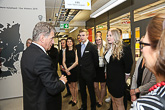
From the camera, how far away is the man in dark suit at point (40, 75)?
4.37 feet

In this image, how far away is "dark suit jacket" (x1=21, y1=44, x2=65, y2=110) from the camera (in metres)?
1.33

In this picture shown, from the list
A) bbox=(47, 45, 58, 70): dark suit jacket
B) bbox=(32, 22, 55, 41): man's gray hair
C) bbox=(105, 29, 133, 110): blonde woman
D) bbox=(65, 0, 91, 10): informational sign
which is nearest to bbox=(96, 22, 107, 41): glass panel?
bbox=(65, 0, 91, 10): informational sign

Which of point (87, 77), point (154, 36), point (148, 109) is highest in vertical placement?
point (154, 36)

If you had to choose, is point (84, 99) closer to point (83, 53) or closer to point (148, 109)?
point (83, 53)

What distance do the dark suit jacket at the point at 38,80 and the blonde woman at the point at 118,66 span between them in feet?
3.33

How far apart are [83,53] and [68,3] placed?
1.41m

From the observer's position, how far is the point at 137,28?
370cm

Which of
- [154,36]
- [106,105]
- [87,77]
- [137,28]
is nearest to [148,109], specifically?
[154,36]

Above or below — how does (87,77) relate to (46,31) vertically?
below

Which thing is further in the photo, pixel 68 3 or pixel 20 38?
pixel 20 38

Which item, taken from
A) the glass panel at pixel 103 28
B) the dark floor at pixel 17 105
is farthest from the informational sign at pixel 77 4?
the glass panel at pixel 103 28

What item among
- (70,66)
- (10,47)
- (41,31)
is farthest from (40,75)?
(10,47)

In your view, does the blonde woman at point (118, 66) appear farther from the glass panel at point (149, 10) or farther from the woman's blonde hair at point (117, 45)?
the glass panel at point (149, 10)

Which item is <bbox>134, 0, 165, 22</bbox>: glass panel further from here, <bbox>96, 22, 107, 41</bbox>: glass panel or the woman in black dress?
<bbox>96, 22, 107, 41</bbox>: glass panel
